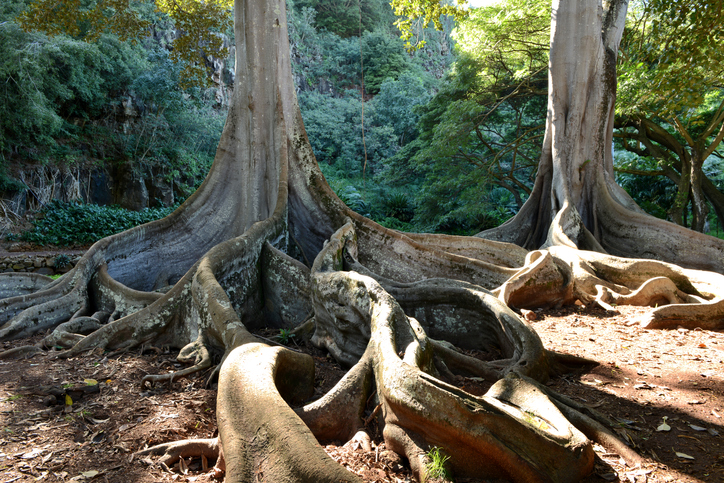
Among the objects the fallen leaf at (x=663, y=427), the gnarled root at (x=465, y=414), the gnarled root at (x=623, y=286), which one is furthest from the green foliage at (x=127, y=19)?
the fallen leaf at (x=663, y=427)

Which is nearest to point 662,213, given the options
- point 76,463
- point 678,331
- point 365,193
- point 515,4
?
point 515,4

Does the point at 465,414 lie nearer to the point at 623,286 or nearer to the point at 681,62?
the point at 623,286

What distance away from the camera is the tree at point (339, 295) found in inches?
85.6

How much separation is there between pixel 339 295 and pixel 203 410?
1302mm

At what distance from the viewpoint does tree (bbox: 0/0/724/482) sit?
7.13ft

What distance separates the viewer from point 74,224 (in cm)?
1444

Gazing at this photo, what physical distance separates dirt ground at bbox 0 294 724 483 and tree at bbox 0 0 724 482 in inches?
6.4

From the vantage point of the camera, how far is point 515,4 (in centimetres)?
1166

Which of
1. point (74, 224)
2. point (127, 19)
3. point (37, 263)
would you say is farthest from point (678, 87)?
point (74, 224)

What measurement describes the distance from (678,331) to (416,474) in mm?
3547

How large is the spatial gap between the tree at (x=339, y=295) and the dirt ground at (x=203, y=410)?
0.53 ft

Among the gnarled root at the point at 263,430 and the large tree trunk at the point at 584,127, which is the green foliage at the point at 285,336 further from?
the large tree trunk at the point at 584,127

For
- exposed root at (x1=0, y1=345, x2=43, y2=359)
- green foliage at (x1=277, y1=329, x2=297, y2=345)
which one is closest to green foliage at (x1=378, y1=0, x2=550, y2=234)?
green foliage at (x1=277, y1=329, x2=297, y2=345)

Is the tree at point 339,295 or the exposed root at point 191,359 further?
the exposed root at point 191,359
